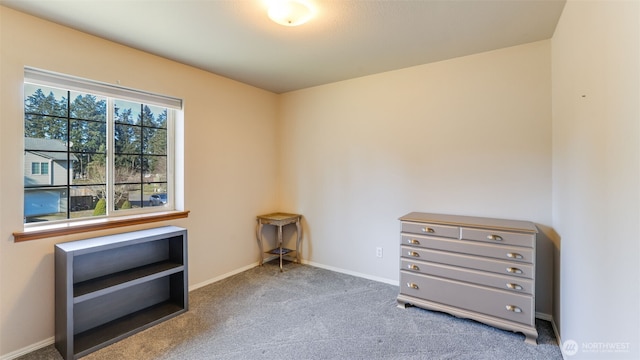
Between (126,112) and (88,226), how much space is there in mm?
1090

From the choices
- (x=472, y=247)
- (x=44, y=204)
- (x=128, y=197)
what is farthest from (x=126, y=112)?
(x=472, y=247)

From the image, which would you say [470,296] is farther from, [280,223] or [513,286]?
[280,223]

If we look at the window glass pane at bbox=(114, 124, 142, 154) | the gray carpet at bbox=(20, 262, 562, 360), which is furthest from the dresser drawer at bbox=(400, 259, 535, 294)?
the window glass pane at bbox=(114, 124, 142, 154)

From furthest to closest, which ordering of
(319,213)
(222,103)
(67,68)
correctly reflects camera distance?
(319,213), (222,103), (67,68)

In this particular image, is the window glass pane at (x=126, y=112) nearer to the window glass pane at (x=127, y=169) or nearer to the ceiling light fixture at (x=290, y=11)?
the window glass pane at (x=127, y=169)

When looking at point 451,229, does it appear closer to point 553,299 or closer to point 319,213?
point 553,299

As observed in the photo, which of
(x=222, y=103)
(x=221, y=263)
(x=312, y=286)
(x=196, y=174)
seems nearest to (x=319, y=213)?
(x=312, y=286)

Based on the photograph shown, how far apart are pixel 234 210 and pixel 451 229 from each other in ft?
8.12

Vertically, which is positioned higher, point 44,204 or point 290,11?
point 290,11

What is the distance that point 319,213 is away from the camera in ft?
12.6

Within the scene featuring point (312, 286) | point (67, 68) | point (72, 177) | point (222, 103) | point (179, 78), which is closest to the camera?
point (67, 68)

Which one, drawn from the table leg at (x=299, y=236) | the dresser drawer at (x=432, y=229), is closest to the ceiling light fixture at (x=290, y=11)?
the dresser drawer at (x=432, y=229)

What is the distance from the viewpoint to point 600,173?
1.31 m

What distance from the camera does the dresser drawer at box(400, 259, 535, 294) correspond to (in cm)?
219
